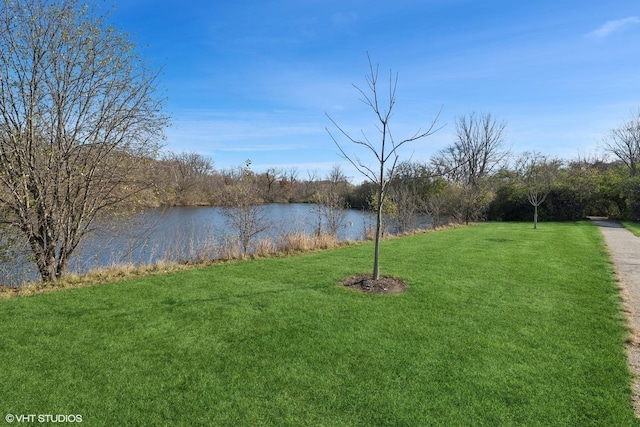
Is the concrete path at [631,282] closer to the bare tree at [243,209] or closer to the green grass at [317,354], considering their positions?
the green grass at [317,354]

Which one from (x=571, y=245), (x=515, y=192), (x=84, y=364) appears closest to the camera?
(x=84, y=364)

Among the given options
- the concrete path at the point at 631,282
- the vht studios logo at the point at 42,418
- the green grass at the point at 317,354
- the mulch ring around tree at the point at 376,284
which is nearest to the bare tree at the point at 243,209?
the green grass at the point at 317,354

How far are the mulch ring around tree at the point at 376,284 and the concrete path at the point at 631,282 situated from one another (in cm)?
276

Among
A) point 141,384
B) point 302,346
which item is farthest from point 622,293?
point 141,384

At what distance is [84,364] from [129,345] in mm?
434

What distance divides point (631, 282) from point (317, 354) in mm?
6424

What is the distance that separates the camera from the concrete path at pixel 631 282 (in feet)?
11.2

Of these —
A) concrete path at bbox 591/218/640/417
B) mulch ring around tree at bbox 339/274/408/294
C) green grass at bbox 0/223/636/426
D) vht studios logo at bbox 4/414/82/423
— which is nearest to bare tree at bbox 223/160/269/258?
green grass at bbox 0/223/636/426

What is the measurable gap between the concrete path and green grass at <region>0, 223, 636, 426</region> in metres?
0.09

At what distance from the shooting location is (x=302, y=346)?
12.1 feet

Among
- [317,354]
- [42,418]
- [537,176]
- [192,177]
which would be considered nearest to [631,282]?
[317,354]

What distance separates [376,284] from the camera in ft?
19.3

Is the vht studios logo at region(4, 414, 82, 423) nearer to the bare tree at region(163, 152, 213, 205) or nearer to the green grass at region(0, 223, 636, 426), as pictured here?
the green grass at region(0, 223, 636, 426)

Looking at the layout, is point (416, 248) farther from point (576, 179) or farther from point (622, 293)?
point (576, 179)
